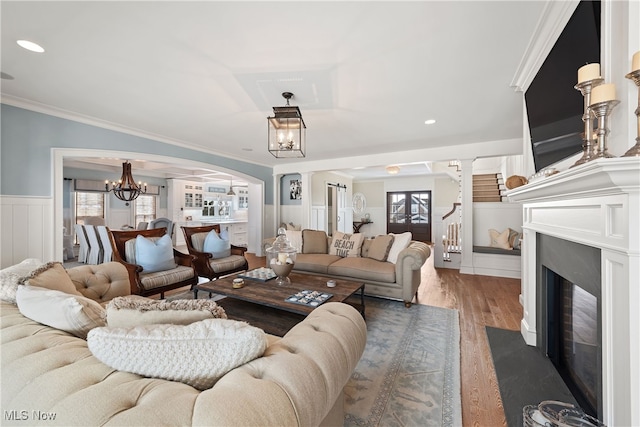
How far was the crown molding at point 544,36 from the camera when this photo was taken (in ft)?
4.92

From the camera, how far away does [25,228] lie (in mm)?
3033

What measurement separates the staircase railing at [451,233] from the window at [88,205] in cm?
933

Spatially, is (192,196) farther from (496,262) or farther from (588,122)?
(588,122)

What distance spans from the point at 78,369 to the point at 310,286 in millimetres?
2080

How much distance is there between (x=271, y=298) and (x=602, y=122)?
2.44 meters

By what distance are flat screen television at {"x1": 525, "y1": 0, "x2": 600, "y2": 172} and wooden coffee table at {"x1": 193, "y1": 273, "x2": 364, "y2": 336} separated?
77.8 inches

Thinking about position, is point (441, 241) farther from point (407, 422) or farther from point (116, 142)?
point (116, 142)

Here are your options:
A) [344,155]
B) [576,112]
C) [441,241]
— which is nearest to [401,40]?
[576,112]

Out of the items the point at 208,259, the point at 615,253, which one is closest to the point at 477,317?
the point at 615,253

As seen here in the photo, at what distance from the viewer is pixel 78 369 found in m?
0.82

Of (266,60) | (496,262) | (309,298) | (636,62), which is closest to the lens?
(636,62)

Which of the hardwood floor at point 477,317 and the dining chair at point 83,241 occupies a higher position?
the dining chair at point 83,241

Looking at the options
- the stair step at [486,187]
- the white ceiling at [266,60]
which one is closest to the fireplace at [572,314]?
the white ceiling at [266,60]

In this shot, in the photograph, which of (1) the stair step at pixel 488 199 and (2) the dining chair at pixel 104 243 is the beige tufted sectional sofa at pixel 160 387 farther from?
(1) the stair step at pixel 488 199
